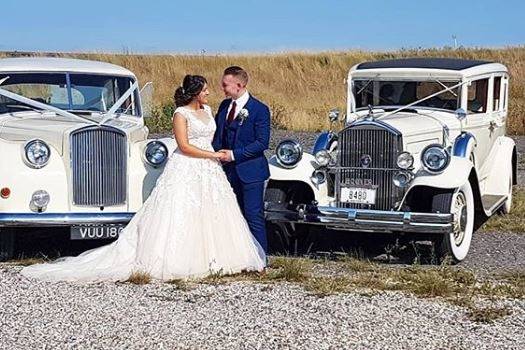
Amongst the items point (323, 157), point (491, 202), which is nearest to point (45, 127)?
point (323, 157)

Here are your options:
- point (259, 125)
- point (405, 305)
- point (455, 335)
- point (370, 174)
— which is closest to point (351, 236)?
point (370, 174)

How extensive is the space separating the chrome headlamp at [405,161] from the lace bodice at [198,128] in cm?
200

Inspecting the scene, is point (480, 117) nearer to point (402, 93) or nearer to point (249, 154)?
point (402, 93)

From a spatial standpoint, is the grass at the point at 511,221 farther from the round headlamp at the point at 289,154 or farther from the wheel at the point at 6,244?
the wheel at the point at 6,244

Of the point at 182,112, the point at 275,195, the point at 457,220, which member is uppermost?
the point at 182,112

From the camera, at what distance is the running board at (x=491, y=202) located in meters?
10.7

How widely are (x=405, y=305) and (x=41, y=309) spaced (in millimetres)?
2682

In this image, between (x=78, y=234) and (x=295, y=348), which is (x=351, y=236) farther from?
(x=295, y=348)

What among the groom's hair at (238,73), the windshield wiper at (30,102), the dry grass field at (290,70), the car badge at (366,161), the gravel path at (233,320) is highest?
the dry grass field at (290,70)

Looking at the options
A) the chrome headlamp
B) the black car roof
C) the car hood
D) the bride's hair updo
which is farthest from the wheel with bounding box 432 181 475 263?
the car hood

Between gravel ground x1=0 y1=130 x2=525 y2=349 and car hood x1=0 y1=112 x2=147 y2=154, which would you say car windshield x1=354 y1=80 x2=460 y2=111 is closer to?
car hood x1=0 y1=112 x2=147 y2=154

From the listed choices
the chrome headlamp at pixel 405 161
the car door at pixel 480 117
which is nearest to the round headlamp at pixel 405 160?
the chrome headlamp at pixel 405 161

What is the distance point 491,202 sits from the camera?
11.1 metres

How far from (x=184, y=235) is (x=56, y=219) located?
149cm
